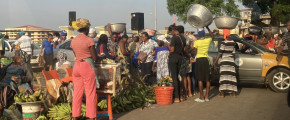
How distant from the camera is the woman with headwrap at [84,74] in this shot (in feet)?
23.4

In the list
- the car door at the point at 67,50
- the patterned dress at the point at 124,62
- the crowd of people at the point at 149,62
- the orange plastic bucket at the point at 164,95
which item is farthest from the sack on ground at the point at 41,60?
the orange plastic bucket at the point at 164,95

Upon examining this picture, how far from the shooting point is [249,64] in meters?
12.1

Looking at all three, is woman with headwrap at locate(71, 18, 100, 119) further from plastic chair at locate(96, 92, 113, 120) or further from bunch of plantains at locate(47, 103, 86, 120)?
plastic chair at locate(96, 92, 113, 120)

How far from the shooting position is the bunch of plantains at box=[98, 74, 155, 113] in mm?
8938

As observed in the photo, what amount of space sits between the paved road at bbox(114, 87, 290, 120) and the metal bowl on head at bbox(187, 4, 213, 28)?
200 centimetres

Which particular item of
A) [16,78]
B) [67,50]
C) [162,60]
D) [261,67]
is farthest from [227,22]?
[16,78]

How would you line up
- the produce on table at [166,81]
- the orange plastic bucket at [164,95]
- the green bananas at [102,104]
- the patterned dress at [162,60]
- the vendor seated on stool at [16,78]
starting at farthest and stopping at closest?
the patterned dress at [162,60], the produce on table at [166,81], the orange plastic bucket at [164,95], the green bananas at [102,104], the vendor seated on stool at [16,78]

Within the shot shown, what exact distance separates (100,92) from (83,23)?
1.31 m

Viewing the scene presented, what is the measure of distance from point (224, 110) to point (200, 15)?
2831 millimetres

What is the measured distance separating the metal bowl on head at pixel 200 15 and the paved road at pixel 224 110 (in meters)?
2.00

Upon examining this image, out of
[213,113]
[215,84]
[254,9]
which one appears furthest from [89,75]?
[254,9]

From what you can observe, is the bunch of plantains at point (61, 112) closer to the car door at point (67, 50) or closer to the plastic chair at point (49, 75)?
the plastic chair at point (49, 75)

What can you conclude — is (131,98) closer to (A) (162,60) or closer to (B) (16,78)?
(A) (162,60)

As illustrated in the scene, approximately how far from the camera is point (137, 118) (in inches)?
A: 323
